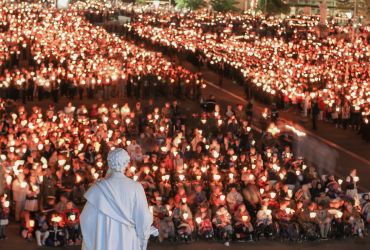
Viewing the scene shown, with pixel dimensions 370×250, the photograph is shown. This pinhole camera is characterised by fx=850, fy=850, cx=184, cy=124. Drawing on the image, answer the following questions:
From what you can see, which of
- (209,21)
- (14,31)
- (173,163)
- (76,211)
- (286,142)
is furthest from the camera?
(209,21)

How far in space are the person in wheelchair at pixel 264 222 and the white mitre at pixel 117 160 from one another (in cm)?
1022

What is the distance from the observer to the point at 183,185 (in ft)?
54.9

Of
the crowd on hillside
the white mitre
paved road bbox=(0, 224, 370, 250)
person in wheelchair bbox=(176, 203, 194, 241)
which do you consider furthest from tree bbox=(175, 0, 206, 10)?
the white mitre

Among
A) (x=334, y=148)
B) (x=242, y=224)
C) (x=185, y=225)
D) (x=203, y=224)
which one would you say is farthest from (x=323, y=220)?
(x=334, y=148)

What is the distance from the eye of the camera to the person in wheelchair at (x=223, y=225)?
15.5 metres

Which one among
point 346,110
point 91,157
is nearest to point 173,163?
point 91,157

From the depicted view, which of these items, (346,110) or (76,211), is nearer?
(76,211)

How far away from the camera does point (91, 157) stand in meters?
19.0

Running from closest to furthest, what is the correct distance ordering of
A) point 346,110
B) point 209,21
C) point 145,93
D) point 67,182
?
point 67,182 < point 346,110 < point 145,93 < point 209,21

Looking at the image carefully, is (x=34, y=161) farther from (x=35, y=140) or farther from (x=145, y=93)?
(x=145, y=93)

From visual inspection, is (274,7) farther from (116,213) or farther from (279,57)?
(116,213)

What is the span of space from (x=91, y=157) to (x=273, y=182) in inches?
163

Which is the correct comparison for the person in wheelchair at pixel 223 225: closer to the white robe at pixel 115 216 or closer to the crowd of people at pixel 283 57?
the white robe at pixel 115 216

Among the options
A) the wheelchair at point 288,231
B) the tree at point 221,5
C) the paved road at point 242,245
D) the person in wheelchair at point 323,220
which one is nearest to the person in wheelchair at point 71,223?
the paved road at point 242,245
